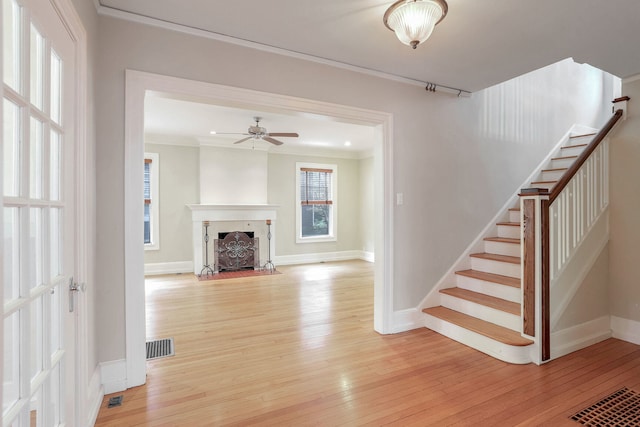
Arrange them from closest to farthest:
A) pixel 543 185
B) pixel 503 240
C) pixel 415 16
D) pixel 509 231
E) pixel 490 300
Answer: pixel 415 16, pixel 490 300, pixel 503 240, pixel 509 231, pixel 543 185

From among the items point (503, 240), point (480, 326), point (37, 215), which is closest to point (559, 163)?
point (503, 240)

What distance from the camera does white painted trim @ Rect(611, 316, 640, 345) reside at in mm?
2965

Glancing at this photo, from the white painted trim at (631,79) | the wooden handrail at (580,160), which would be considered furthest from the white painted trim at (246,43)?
the white painted trim at (631,79)

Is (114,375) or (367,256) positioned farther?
(367,256)

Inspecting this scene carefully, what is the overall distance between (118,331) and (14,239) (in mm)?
1387

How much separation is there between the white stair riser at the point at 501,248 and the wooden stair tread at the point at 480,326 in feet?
3.14

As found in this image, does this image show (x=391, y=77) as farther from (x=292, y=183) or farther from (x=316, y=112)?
(x=292, y=183)

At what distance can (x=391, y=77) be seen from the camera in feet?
10.3

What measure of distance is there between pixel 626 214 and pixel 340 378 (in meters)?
3.15

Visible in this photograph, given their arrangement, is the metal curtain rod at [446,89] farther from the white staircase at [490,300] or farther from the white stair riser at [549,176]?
the white stair riser at [549,176]

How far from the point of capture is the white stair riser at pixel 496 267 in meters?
3.27

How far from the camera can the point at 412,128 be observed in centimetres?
329

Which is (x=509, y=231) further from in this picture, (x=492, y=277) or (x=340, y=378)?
(x=340, y=378)

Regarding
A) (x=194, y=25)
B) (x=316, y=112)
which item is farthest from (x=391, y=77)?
(x=194, y=25)
